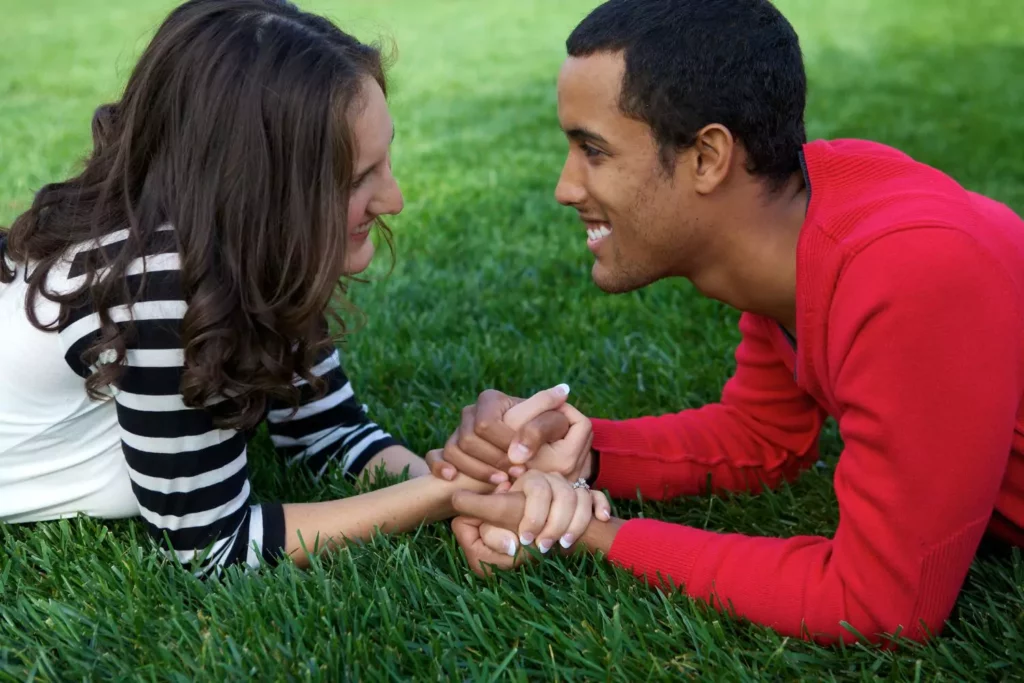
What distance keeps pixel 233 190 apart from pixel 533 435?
0.94 meters

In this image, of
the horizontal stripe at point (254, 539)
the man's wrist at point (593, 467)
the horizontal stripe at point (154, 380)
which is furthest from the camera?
the man's wrist at point (593, 467)

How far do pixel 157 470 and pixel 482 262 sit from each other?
2955 millimetres

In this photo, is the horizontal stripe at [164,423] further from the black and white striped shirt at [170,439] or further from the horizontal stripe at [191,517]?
the horizontal stripe at [191,517]

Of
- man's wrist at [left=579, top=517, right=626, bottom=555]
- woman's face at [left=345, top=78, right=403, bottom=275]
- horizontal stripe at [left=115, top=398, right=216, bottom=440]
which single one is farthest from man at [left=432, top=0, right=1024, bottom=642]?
horizontal stripe at [left=115, top=398, right=216, bottom=440]

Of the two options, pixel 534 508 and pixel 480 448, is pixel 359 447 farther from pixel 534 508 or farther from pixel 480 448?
pixel 534 508

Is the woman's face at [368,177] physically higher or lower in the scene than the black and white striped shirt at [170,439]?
higher

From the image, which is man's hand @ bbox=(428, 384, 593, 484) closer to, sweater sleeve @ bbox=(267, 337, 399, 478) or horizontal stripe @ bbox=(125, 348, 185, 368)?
sweater sleeve @ bbox=(267, 337, 399, 478)

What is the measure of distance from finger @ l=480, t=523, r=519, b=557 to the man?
3cm

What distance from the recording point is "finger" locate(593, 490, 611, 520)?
2.69 m

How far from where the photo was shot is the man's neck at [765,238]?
262cm

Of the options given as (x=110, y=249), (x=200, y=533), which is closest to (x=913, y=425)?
(x=200, y=533)

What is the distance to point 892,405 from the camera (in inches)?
85.0

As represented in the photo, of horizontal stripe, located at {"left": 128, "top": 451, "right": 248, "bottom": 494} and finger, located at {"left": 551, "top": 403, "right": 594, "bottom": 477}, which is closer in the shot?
horizontal stripe, located at {"left": 128, "top": 451, "right": 248, "bottom": 494}

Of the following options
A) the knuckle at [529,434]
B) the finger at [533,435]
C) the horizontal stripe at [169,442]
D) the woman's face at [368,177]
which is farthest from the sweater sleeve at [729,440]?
the horizontal stripe at [169,442]
